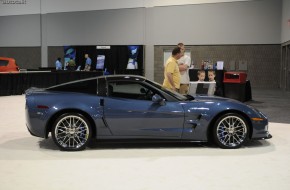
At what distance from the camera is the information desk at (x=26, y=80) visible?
1642 cm

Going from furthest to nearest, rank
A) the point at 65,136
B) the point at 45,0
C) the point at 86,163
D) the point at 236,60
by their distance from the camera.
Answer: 1. the point at 45,0
2. the point at 236,60
3. the point at 65,136
4. the point at 86,163

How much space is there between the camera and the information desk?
1642 cm

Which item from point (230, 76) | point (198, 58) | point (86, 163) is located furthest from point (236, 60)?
point (86, 163)

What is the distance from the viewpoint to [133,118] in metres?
6.16

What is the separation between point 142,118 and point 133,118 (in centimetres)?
14

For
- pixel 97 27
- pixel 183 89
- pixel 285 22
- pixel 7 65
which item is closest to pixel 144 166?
pixel 183 89

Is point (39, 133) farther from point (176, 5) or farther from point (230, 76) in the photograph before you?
point (176, 5)

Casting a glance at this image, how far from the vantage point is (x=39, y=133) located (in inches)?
244

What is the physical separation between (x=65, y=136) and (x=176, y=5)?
20.4m

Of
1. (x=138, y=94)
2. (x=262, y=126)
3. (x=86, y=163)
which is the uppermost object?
(x=138, y=94)

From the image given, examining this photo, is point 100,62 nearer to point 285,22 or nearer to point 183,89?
point 285,22

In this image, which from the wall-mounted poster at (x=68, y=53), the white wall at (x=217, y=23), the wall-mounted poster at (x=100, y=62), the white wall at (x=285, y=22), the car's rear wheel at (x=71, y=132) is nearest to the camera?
the car's rear wheel at (x=71, y=132)

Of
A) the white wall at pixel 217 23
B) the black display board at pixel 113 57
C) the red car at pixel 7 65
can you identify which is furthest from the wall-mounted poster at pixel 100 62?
the red car at pixel 7 65

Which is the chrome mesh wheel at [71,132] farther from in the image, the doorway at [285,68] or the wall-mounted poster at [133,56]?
the wall-mounted poster at [133,56]
